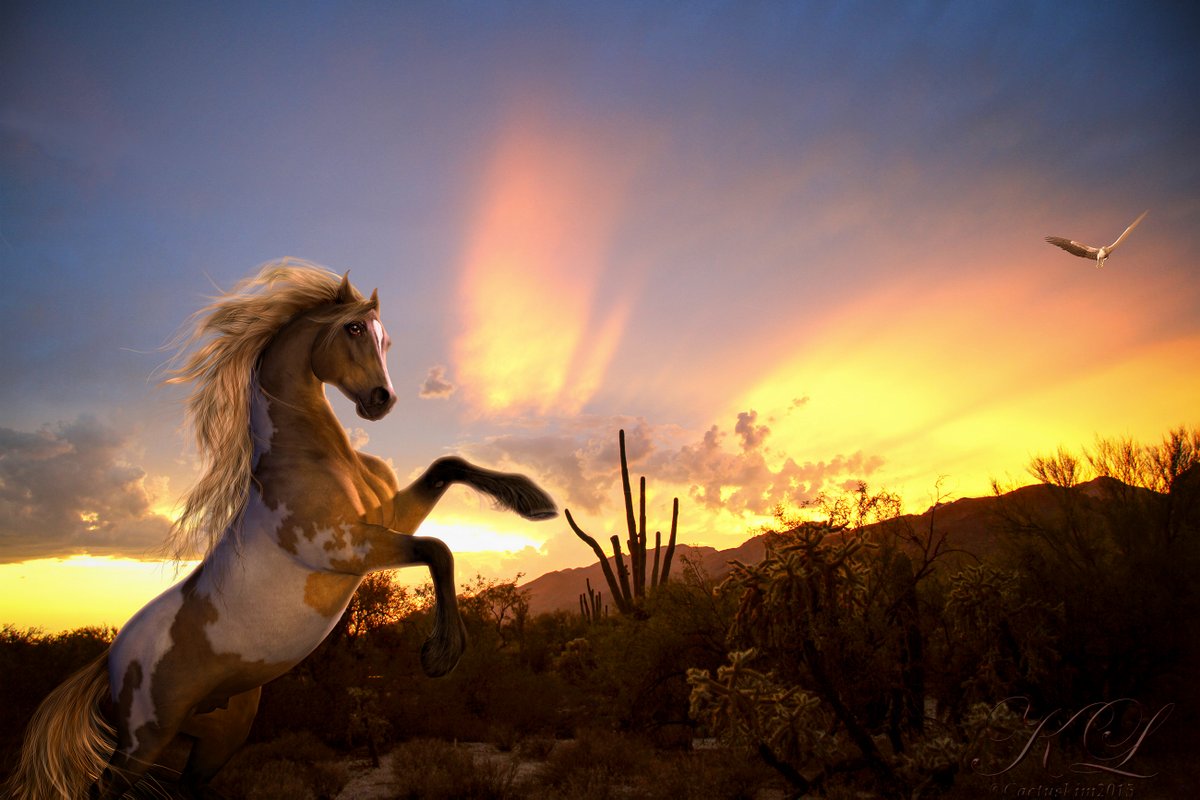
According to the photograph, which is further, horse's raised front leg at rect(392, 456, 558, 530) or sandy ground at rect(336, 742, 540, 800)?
sandy ground at rect(336, 742, 540, 800)

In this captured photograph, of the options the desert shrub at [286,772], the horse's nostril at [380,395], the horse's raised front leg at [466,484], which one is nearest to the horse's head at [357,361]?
the horse's nostril at [380,395]

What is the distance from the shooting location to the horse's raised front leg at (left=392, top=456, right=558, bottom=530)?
2.91m

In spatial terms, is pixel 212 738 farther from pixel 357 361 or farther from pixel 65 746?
pixel 357 361

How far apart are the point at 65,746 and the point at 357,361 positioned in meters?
1.98

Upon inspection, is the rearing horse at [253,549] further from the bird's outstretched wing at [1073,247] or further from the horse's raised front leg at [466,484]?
the bird's outstretched wing at [1073,247]

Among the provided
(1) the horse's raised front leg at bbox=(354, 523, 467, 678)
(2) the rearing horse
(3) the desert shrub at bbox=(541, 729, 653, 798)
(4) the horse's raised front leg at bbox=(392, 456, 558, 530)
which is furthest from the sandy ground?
(1) the horse's raised front leg at bbox=(354, 523, 467, 678)

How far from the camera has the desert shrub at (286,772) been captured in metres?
6.81

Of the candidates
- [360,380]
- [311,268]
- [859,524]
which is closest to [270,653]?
[360,380]

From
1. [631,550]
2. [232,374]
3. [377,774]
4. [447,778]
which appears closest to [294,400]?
[232,374]

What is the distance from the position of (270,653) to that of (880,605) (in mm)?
5147

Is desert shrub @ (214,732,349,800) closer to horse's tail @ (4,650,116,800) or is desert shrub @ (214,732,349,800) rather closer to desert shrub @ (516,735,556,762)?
desert shrub @ (516,735,556,762)

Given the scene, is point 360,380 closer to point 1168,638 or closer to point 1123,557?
point 1168,638

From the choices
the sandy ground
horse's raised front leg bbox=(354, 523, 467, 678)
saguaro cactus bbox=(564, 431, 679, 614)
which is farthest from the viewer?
saguaro cactus bbox=(564, 431, 679, 614)

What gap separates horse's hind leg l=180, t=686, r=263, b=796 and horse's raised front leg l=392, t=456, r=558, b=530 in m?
1.05
